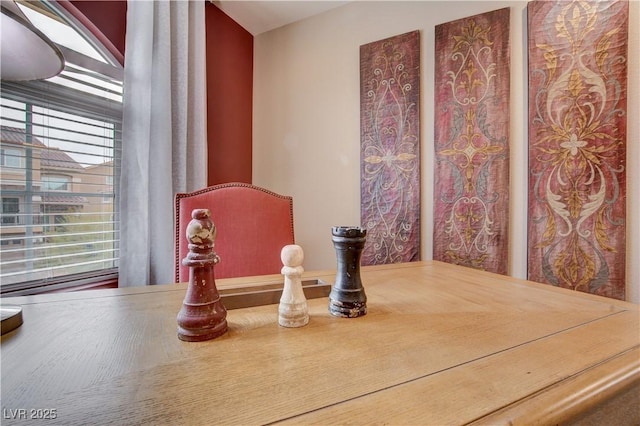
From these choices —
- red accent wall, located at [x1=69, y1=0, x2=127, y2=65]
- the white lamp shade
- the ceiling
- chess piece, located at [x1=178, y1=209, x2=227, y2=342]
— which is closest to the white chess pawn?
chess piece, located at [x1=178, y1=209, x2=227, y2=342]

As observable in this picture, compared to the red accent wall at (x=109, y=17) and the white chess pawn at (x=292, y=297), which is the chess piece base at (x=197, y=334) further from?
the red accent wall at (x=109, y=17)

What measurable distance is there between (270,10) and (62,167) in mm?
1808

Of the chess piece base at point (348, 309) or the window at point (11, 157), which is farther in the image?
the window at point (11, 157)

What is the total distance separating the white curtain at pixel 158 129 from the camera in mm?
1601

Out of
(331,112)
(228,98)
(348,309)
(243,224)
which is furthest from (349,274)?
(228,98)

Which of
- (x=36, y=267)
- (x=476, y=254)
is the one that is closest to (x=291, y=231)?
(x=476, y=254)

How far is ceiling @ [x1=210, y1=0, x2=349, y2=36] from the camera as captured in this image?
2.19m

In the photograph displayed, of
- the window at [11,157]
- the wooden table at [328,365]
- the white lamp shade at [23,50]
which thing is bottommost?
the wooden table at [328,365]

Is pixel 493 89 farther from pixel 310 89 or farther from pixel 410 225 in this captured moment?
pixel 310 89

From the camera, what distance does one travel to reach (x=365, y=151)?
2082 millimetres

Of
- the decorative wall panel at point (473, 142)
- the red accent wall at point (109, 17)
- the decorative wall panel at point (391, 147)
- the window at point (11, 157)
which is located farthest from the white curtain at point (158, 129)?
the decorative wall panel at point (473, 142)

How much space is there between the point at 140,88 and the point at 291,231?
3.86 feet

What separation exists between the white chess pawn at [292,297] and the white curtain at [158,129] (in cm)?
135

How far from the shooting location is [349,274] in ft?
2.12
